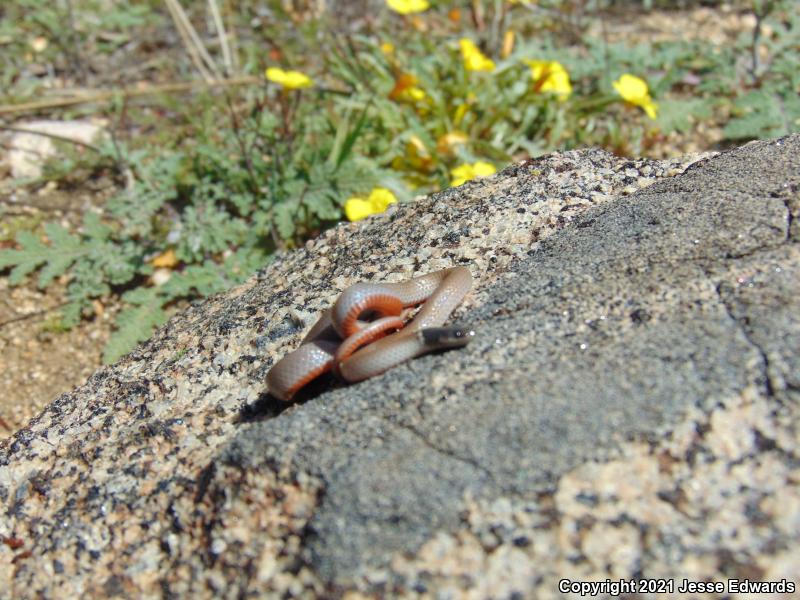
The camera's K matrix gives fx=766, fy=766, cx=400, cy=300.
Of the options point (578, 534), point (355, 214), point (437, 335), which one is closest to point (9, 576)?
point (437, 335)

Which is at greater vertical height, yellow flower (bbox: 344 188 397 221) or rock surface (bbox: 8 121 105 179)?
rock surface (bbox: 8 121 105 179)

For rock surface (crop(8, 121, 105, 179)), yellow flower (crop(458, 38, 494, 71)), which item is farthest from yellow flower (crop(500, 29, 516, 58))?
rock surface (crop(8, 121, 105, 179))

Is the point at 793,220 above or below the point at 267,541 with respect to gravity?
above

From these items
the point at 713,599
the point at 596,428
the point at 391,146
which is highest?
the point at 596,428

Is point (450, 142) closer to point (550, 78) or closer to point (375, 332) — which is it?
point (550, 78)

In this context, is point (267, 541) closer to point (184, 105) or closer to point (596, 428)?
point (596, 428)

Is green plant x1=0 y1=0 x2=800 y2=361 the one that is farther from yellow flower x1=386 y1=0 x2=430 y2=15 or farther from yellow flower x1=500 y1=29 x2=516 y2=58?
yellow flower x1=386 y1=0 x2=430 y2=15
